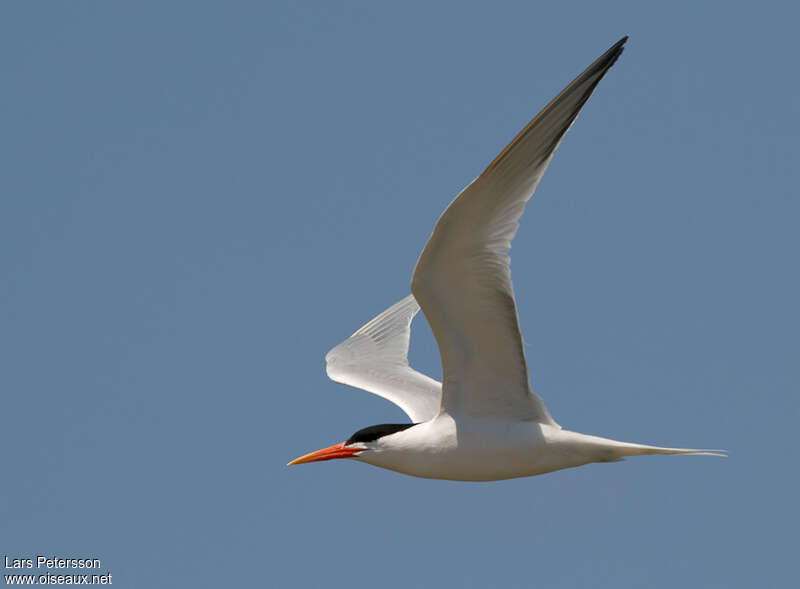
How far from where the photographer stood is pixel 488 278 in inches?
294

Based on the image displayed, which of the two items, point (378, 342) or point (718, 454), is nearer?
point (718, 454)

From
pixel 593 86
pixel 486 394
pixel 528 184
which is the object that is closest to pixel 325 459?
pixel 486 394

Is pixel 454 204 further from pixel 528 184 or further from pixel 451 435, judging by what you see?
pixel 451 435

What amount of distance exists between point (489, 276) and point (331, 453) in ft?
7.32

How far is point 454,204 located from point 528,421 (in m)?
2.06

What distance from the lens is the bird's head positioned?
860 centimetres

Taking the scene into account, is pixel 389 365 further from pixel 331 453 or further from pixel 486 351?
pixel 486 351

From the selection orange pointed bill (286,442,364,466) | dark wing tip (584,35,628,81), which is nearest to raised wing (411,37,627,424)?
dark wing tip (584,35,628,81)

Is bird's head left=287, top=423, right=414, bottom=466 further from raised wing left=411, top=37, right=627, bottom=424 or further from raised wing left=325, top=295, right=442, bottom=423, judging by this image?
raised wing left=325, top=295, right=442, bottom=423

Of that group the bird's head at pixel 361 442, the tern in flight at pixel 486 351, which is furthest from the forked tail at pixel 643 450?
the bird's head at pixel 361 442

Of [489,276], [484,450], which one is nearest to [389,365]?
[484,450]

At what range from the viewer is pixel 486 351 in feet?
26.2

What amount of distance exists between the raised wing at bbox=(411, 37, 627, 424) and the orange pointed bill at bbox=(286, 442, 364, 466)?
899 mm

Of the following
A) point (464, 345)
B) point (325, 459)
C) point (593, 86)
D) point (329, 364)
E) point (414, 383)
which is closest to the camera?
point (593, 86)
